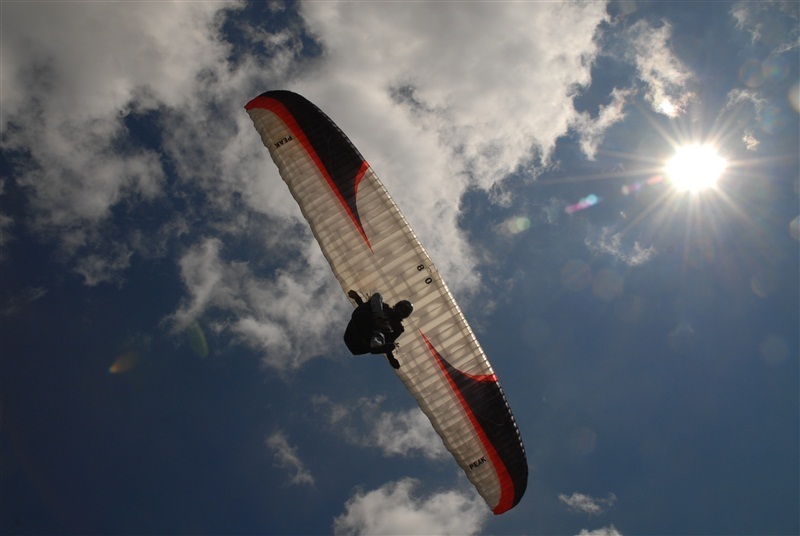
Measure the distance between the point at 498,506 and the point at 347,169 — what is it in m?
10.2

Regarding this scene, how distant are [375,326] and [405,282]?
1.79m

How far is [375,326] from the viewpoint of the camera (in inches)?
447

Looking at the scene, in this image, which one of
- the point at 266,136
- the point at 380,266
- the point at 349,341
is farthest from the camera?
the point at 266,136

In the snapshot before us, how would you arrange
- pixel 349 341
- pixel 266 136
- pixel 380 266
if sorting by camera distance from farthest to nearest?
pixel 266 136, pixel 380 266, pixel 349 341

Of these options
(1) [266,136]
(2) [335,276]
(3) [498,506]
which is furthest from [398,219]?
(3) [498,506]

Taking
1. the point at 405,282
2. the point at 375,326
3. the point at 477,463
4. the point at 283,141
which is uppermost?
the point at 283,141

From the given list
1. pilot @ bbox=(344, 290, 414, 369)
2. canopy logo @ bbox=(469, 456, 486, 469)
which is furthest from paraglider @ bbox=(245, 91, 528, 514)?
pilot @ bbox=(344, 290, 414, 369)

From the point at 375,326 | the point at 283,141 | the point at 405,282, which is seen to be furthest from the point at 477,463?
the point at 283,141

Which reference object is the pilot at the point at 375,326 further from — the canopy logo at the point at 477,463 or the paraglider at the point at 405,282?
the canopy logo at the point at 477,463

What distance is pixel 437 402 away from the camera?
13.2m

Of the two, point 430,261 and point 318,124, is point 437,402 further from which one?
point 318,124

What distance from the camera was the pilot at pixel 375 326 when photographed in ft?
36.9

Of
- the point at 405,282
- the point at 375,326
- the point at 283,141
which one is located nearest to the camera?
the point at 375,326

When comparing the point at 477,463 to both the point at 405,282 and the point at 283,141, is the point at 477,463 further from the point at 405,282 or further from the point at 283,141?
the point at 283,141
